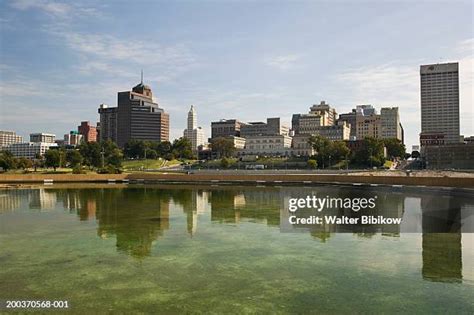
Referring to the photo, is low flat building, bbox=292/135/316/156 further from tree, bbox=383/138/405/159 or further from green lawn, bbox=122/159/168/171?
green lawn, bbox=122/159/168/171

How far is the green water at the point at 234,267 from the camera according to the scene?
9.84 m

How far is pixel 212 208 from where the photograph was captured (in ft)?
101

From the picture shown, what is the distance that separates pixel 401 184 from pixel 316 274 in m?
36.8

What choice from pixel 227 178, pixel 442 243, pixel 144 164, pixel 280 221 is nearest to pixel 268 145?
pixel 144 164

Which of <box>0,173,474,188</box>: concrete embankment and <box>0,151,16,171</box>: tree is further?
<box>0,151,16,171</box>: tree

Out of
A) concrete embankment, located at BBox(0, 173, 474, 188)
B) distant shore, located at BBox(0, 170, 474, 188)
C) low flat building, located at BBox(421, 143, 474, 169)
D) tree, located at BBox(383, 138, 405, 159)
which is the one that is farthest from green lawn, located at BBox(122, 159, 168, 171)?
low flat building, located at BBox(421, 143, 474, 169)

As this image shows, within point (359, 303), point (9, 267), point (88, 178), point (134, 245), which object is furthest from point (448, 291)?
point (88, 178)

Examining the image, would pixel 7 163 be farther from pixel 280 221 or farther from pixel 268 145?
pixel 268 145

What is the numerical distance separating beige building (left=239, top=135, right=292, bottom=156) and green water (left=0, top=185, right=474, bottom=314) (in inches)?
5633

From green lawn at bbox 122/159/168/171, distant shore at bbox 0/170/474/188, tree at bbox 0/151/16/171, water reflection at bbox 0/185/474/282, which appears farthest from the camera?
green lawn at bbox 122/159/168/171

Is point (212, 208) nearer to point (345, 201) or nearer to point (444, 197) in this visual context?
point (345, 201)

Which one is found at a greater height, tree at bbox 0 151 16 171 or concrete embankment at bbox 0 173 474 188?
→ tree at bbox 0 151 16 171

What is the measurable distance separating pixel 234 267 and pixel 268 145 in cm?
15997

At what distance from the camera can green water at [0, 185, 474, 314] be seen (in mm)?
9844
